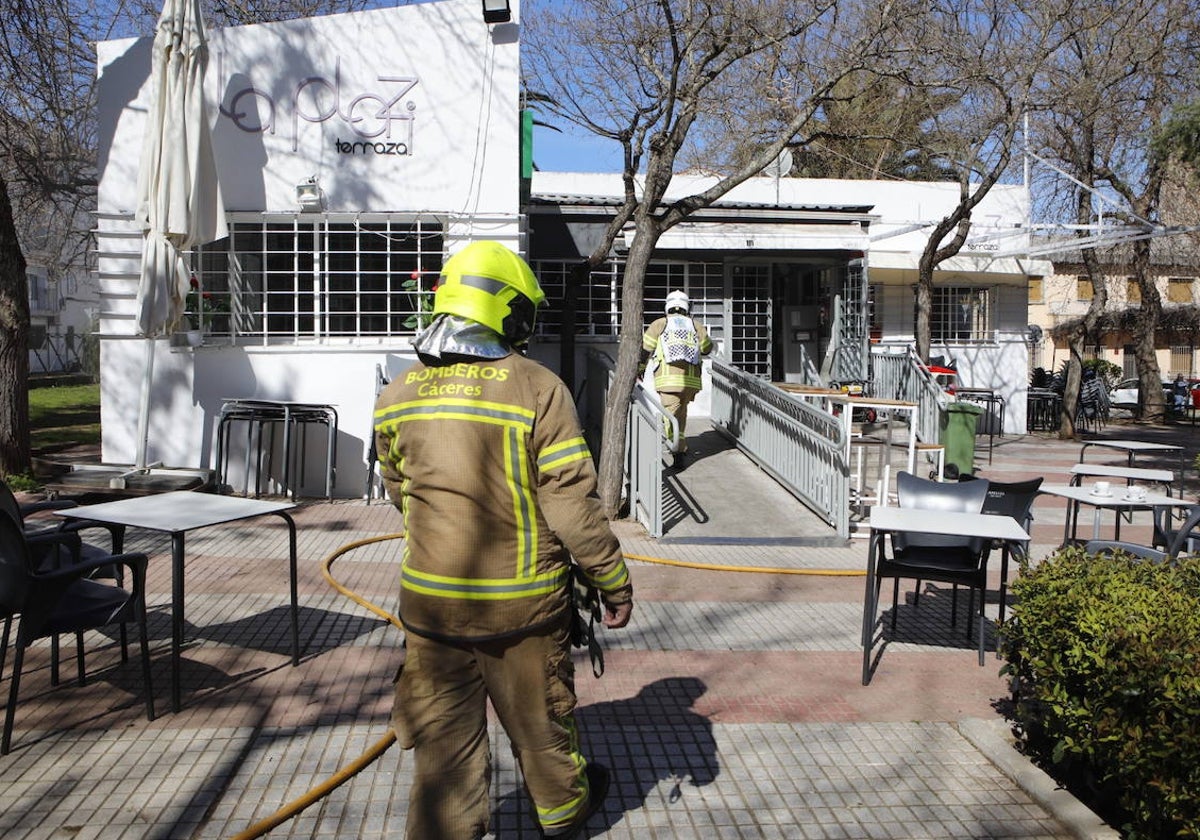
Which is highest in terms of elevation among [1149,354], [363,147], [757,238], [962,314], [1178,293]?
[1178,293]

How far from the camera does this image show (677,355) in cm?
1147

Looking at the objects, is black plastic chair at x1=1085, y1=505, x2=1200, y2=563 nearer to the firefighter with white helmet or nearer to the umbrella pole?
the firefighter with white helmet

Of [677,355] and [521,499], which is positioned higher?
[677,355]

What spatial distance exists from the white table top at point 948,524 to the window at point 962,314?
16184mm

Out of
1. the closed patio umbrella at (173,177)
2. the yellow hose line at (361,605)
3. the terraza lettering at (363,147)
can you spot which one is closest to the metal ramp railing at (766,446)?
the yellow hose line at (361,605)

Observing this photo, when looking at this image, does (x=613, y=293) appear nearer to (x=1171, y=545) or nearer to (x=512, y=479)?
(x=1171, y=545)

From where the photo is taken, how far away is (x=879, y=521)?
583 cm

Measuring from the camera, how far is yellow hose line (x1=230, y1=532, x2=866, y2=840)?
389 centimetres

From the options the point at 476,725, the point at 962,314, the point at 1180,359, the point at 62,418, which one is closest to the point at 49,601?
the point at 476,725

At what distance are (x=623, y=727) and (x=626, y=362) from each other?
5528 mm

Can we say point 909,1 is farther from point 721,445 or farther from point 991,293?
point 991,293

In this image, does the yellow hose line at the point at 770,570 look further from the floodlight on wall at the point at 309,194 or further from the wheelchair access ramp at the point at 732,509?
the floodlight on wall at the point at 309,194

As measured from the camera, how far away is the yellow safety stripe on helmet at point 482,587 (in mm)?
3229

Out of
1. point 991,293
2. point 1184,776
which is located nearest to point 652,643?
point 1184,776
